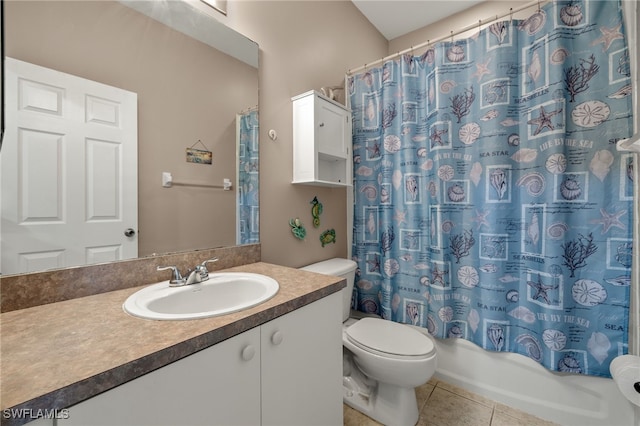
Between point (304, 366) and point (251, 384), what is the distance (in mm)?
223

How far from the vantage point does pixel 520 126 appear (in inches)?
55.5

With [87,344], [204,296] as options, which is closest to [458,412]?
[204,296]

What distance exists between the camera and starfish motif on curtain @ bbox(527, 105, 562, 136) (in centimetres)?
130

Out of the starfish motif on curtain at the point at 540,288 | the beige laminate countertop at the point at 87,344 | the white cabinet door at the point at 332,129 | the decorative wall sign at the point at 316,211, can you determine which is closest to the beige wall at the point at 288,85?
the decorative wall sign at the point at 316,211

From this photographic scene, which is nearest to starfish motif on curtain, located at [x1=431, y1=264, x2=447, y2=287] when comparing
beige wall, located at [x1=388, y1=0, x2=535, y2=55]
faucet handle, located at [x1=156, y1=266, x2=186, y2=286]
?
faucet handle, located at [x1=156, y1=266, x2=186, y2=286]

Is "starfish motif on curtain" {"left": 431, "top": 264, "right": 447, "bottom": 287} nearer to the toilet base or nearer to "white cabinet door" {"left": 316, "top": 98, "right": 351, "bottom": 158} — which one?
the toilet base

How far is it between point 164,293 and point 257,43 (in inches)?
51.7

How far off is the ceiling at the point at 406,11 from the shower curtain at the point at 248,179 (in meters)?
1.57

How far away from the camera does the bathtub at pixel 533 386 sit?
125cm

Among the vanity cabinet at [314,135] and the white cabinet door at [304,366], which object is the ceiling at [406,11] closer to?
the vanity cabinet at [314,135]

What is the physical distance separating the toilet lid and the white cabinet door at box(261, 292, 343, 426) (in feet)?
1.12

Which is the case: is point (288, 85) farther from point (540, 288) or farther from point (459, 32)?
point (540, 288)

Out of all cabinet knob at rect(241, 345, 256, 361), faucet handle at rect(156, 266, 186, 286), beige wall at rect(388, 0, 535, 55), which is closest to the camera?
cabinet knob at rect(241, 345, 256, 361)

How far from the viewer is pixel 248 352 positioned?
711 millimetres
